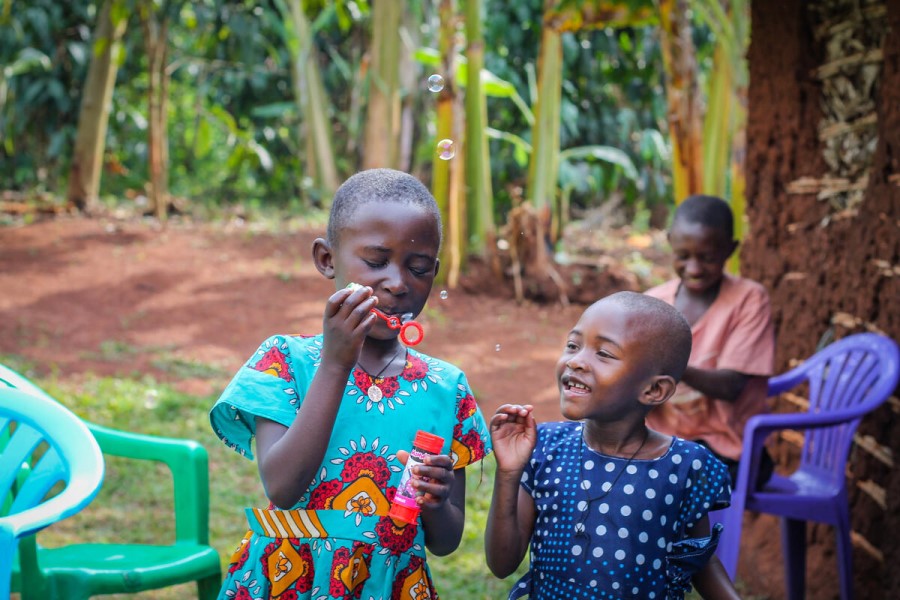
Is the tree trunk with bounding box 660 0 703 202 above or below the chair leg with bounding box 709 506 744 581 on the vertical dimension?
above

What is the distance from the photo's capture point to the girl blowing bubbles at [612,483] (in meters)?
2.06

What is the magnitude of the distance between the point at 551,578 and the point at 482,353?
4.75 metres

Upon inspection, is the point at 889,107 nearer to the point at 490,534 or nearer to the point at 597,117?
the point at 490,534

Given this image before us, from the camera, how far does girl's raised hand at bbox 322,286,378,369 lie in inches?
71.3

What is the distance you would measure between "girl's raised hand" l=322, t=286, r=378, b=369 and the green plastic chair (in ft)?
3.08

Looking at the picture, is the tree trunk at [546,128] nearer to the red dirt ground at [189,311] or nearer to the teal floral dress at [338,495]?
the red dirt ground at [189,311]

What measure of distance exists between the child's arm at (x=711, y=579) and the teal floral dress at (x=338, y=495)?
0.57 metres

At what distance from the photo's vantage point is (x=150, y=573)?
8.48 ft

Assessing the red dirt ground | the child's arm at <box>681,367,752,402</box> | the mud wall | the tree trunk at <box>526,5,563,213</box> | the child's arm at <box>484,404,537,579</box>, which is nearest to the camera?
the child's arm at <box>484,404,537,579</box>

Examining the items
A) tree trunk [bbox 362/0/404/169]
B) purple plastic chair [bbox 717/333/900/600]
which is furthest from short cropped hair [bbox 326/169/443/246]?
tree trunk [bbox 362/0/404/169]

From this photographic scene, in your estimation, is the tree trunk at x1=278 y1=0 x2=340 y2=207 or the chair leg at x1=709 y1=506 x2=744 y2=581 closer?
the chair leg at x1=709 y1=506 x2=744 y2=581

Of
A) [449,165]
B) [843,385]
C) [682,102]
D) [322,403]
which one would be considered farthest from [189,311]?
[322,403]

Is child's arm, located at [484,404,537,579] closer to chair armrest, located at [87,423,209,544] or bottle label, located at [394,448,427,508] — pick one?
bottle label, located at [394,448,427,508]

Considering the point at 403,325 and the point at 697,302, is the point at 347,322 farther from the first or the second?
the point at 697,302
